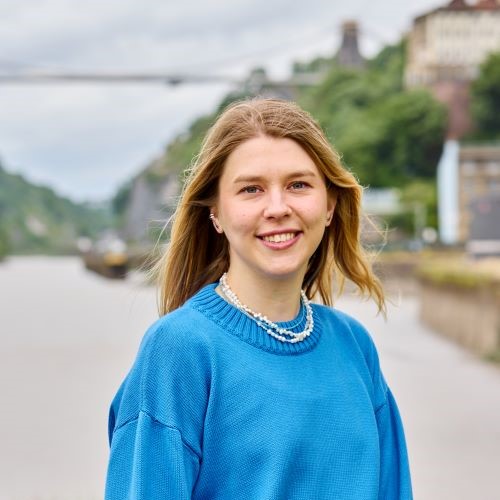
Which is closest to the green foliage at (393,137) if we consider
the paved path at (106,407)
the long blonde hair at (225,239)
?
the paved path at (106,407)

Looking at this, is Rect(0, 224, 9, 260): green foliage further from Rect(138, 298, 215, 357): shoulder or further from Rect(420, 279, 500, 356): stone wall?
Rect(138, 298, 215, 357): shoulder

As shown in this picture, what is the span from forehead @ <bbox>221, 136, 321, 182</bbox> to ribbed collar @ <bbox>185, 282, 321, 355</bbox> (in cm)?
18

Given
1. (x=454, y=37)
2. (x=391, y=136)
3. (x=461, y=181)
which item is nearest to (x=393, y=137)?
(x=391, y=136)

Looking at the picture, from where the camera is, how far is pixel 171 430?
1.62 meters

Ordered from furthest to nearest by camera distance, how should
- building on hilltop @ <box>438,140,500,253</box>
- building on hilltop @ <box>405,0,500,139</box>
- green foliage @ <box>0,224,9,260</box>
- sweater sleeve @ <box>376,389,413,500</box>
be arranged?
1. green foliage @ <box>0,224,9,260</box>
2. building on hilltop @ <box>405,0,500,139</box>
3. building on hilltop @ <box>438,140,500,253</box>
4. sweater sleeve @ <box>376,389,413,500</box>

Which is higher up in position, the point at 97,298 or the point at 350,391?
the point at 350,391

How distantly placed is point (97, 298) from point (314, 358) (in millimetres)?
29485

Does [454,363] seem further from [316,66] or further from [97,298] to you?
[316,66]

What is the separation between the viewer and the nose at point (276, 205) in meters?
1.73

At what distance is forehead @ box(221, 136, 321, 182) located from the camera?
174cm

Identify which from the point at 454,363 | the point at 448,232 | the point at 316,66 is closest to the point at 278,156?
the point at 454,363

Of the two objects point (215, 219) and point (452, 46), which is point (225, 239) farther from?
point (452, 46)

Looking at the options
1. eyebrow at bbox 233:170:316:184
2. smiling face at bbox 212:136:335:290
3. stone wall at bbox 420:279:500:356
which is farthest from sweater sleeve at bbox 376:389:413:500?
stone wall at bbox 420:279:500:356

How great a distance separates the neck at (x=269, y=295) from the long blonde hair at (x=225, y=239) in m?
0.16
